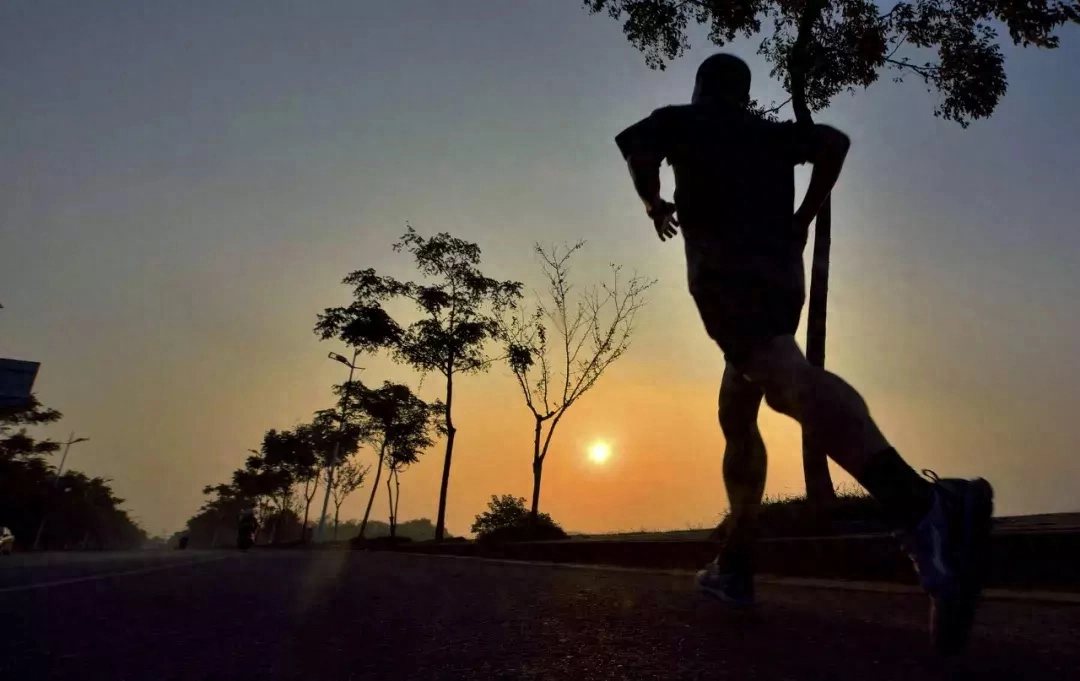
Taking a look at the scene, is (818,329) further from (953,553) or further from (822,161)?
(953,553)

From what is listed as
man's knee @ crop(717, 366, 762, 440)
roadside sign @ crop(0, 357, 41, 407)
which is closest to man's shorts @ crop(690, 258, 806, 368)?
man's knee @ crop(717, 366, 762, 440)

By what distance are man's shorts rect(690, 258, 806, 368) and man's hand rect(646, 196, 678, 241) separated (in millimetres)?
272

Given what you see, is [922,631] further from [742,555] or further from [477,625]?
[477,625]

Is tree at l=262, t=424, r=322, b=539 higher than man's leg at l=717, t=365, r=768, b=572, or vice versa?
tree at l=262, t=424, r=322, b=539

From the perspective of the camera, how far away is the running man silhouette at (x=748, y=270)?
Result: 1.84 m

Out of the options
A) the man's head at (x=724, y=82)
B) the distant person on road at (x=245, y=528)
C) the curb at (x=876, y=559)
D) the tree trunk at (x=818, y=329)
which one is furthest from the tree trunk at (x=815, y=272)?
the distant person on road at (x=245, y=528)

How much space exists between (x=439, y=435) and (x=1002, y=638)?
32384mm

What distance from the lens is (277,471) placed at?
5175 centimetres

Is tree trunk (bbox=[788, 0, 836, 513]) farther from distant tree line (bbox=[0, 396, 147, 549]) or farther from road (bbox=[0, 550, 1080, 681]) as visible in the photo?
distant tree line (bbox=[0, 396, 147, 549])

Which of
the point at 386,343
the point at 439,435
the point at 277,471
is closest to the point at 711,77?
the point at 386,343

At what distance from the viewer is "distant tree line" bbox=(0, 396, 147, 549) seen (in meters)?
45.2

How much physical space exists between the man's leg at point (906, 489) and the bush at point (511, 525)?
13.0 metres

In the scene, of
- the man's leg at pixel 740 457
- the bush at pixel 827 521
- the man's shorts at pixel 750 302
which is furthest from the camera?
the bush at pixel 827 521

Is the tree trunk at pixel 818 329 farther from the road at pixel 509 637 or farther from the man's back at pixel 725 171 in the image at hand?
the man's back at pixel 725 171
